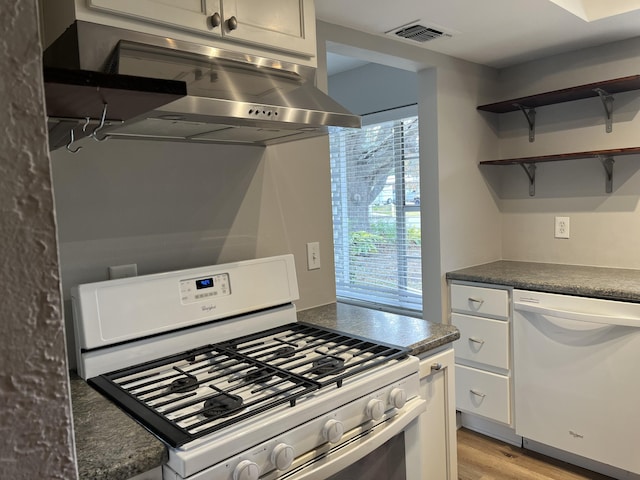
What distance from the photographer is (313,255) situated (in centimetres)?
214

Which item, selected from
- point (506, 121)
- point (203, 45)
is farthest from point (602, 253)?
point (203, 45)

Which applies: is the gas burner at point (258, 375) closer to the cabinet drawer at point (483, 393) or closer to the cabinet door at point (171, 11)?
the cabinet door at point (171, 11)

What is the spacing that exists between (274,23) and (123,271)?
3.01ft

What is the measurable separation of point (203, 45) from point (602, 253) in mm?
Answer: 2431

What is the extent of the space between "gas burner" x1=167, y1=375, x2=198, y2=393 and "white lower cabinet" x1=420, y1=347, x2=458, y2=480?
2.38 ft

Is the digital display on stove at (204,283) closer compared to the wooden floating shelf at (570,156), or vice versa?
the digital display on stove at (204,283)

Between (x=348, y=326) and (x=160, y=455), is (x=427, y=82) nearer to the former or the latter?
(x=348, y=326)

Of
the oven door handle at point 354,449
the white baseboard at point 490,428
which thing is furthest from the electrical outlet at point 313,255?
the white baseboard at point 490,428

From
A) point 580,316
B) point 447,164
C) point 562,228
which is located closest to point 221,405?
point 580,316

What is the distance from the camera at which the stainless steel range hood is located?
3.86 feet

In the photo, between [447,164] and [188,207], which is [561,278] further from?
[188,207]

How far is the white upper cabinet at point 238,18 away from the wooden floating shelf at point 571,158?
168cm

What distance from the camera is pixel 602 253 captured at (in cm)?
275

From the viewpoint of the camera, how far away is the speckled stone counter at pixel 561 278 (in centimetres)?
221
